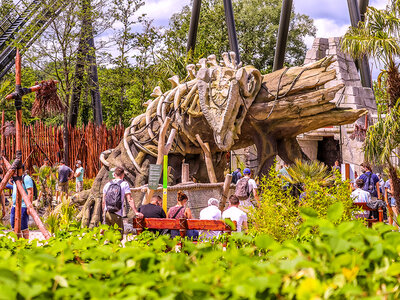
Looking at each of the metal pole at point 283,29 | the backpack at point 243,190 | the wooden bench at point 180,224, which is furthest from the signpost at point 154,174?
the metal pole at point 283,29

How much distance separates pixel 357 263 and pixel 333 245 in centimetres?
10

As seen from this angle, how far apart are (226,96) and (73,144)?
9493 mm

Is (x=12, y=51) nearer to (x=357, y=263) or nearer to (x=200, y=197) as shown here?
(x=200, y=197)

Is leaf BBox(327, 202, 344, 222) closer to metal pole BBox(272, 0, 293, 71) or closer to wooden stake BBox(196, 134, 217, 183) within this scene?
wooden stake BBox(196, 134, 217, 183)

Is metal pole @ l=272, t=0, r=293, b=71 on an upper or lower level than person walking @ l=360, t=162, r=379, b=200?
upper

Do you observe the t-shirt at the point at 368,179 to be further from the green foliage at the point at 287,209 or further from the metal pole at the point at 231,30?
the metal pole at the point at 231,30

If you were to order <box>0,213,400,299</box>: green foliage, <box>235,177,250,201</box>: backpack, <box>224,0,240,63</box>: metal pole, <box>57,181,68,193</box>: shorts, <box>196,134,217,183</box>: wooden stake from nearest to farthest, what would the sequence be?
<box>0,213,400,299</box>: green foliage, <box>235,177,250,201</box>: backpack, <box>196,134,217,183</box>: wooden stake, <box>57,181,68,193</box>: shorts, <box>224,0,240,63</box>: metal pole

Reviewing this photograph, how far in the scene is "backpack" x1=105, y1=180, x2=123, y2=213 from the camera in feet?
26.6

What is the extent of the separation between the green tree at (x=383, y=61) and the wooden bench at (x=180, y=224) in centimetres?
456

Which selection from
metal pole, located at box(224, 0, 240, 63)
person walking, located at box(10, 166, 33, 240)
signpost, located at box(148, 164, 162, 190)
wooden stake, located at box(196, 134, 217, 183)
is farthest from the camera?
metal pole, located at box(224, 0, 240, 63)

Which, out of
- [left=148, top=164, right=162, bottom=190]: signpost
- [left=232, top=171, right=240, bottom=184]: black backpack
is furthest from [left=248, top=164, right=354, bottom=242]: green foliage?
[left=232, top=171, right=240, bottom=184]: black backpack

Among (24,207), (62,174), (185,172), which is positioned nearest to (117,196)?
A: (24,207)

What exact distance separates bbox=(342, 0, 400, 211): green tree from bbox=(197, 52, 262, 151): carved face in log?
208cm

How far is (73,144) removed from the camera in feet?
63.4
